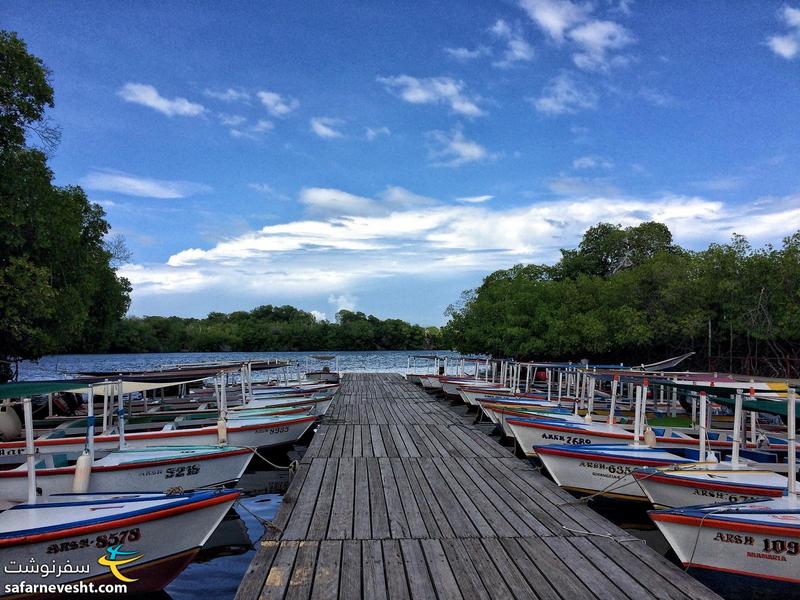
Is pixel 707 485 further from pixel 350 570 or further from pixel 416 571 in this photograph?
pixel 350 570

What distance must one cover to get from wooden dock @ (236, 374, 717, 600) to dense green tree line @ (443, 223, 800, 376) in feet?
97.4

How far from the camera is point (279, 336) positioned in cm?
12950

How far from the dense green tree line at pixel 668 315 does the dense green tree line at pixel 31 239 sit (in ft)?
95.8

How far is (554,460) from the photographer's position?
1224 centimetres

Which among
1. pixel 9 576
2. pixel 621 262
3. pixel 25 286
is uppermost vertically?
pixel 621 262

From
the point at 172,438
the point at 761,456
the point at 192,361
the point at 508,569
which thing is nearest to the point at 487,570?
the point at 508,569

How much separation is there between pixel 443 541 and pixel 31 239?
22.4 meters

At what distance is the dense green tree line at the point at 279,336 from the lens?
423 feet

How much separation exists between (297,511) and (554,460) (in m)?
5.67

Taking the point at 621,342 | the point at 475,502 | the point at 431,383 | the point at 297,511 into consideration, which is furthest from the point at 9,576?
the point at 621,342

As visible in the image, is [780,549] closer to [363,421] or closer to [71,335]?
[363,421]

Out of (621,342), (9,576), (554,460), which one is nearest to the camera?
(9,576)

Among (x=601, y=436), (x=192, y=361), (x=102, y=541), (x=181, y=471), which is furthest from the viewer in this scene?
(x=192, y=361)

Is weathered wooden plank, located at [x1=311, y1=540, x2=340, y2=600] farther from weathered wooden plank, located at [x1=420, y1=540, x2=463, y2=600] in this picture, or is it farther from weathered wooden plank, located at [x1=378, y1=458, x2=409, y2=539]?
weathered wooden plank, located at [x1=420, y1=540, x2=463, y2=600]
